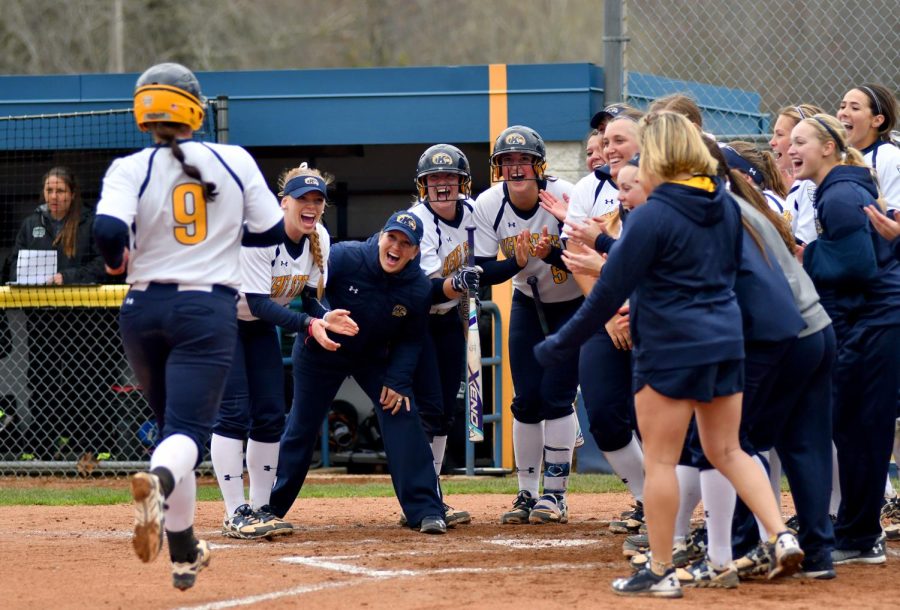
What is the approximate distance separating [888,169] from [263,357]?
10.4 ft

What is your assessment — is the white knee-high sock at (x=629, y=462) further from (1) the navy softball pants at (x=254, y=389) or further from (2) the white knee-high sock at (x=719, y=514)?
(1) the navy softball pants at (x=254, y=389)

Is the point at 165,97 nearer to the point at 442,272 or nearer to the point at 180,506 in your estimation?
the point at 180,506

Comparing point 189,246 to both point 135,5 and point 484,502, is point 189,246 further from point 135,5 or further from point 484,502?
point 135,5

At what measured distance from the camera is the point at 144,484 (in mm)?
4242

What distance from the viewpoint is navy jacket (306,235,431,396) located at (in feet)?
21.7

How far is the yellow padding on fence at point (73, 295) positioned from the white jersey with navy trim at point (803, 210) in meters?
5.53

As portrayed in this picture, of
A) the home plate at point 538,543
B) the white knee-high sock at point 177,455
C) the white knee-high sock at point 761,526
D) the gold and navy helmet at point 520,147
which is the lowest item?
the home plate at point 538,543

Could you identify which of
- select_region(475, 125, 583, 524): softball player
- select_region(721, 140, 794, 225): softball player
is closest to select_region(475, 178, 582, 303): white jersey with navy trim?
select_region(475, 125, 583, 524): softball player

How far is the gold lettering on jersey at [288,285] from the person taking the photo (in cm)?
648

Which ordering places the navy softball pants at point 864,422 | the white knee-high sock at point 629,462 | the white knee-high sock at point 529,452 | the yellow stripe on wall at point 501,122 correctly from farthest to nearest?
the yellow stripe on wall at point 501,122, the white knee-high sock at point 529,452, the white knee-high sock at point 629,462, the navy softball pants at point 864,422

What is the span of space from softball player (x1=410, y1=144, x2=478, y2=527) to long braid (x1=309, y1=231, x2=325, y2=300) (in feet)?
1.98

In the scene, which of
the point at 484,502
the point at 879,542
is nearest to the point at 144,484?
the point at 879,542

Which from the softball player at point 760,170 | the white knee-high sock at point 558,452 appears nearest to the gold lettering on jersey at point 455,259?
the white knee-high sock at point 558,452

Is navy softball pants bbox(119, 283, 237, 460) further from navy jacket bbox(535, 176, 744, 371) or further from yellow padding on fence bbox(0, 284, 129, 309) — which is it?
yellow padding on fence bbox(0, 284, 129, 309)
